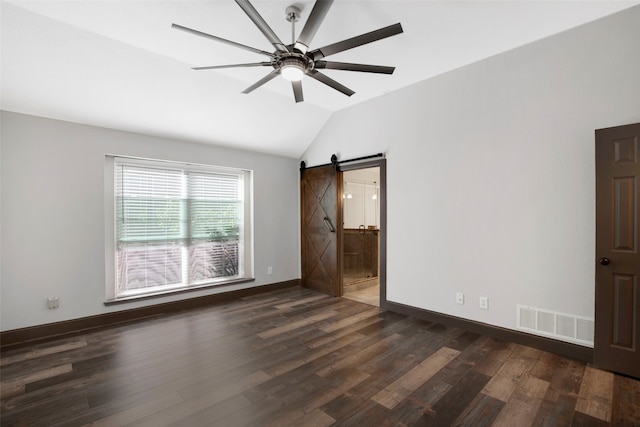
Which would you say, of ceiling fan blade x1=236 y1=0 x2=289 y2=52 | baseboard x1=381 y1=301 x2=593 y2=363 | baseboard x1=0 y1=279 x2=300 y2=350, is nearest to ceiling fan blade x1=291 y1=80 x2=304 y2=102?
ceiling fan blade x1=236 y1=0 x2=289 y2=52

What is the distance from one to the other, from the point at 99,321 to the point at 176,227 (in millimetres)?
1534

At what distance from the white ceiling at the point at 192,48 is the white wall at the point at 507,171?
0.97ft

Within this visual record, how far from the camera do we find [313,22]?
186 centimetres

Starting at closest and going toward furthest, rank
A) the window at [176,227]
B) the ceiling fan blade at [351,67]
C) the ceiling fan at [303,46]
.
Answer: the ceiling fan at [303,46], the ceiling fan blade at [351,67], the window at [176,227]

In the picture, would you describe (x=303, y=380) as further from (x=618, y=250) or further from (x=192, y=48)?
(x=192, y=48)

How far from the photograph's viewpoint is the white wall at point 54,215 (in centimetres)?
324

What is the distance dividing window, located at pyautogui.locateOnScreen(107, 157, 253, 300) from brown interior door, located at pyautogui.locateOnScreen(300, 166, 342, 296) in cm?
110

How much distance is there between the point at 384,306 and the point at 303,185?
2.78 m

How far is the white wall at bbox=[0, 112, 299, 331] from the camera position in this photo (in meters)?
3.24

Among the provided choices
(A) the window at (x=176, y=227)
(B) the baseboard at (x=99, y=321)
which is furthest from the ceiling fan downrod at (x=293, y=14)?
(B) the baseboard at (x=99, y=321)

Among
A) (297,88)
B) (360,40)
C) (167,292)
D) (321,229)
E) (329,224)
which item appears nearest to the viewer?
(360,40)

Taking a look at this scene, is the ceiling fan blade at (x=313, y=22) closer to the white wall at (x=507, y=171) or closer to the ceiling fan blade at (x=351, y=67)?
the ceiling fan blade at (x=351, y=67)

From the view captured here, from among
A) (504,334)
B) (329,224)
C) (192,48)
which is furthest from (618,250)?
(192,48)

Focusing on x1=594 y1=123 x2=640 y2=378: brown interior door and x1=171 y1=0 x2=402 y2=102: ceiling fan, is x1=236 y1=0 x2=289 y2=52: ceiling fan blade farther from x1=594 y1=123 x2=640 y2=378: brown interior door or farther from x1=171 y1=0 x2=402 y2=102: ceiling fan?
x1=594 y1=123 x2=640 y2=378: brown interior door
